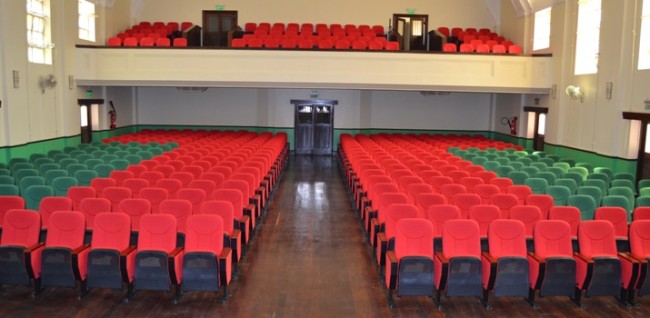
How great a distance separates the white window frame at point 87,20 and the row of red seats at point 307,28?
19.2 ft

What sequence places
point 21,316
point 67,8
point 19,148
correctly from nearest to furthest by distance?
point 21,316, point 19,148, point 67,8

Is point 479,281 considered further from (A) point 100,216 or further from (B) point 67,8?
(B) point 67,8

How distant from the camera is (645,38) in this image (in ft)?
42.7

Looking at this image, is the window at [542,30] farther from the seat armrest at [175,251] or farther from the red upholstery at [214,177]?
the seat armrest at [175,251]

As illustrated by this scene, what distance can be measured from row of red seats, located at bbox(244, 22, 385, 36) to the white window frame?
19.2ft

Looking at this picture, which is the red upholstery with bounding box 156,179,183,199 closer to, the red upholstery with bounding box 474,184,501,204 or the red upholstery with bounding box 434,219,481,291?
the red upholstery with bounding box 434,219,481,291

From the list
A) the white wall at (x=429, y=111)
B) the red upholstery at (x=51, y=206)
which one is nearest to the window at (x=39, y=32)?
the red upholstery at (x=51, y=206)

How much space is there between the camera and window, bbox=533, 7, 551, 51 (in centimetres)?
1864

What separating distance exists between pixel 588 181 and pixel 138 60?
13449mm

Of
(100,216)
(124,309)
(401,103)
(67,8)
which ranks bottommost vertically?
(124,309)

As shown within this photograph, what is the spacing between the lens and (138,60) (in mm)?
17719

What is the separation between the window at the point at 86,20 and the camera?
18.4 m

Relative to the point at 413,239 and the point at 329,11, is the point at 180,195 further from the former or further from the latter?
the point at 329,11

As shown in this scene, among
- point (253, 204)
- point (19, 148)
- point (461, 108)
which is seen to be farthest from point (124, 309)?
point (461, 108)
